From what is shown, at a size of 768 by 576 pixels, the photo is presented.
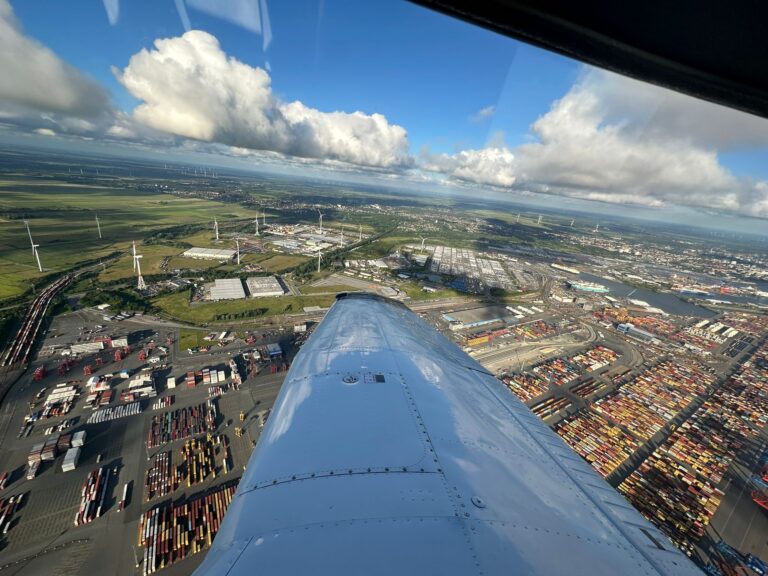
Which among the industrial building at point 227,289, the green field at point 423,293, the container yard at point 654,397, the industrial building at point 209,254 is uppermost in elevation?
the container yard at point 654,397

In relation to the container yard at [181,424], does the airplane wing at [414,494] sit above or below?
above

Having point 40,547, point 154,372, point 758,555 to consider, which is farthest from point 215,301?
point 758,555

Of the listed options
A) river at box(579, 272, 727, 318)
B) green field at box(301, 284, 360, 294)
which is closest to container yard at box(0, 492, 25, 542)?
green field at box(301, 284, 360, 294)

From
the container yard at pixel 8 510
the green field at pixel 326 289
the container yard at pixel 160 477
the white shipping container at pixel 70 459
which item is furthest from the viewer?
the green field at pixel 326 289

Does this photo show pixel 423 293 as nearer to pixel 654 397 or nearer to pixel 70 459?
pixel 654 397

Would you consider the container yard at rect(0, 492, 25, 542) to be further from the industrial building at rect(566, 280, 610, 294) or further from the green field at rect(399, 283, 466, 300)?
the industrial building at rect(566, 280, 610, 294)

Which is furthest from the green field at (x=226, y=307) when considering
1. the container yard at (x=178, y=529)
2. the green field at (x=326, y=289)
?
the container yard at (x=178, y=529)

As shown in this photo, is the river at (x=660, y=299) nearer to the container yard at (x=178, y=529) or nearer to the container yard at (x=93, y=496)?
the container yard at (x=178, y=529)

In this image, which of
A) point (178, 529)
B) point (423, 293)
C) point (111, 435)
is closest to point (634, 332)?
point (423, 293)
